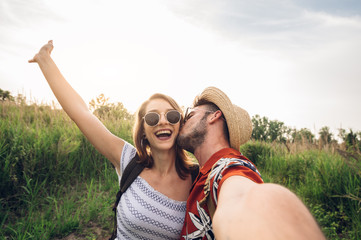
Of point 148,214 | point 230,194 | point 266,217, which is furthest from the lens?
point 148,214

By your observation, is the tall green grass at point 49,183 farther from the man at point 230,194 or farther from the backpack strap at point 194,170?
the man at point 230,194

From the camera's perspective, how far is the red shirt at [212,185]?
137 cm

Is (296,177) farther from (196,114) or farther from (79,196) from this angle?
(79,196)

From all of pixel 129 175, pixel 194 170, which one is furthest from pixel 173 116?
pixel 129 175

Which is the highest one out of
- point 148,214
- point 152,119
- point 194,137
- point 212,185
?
point 152,119

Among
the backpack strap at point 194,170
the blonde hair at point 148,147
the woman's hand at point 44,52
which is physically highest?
the woman's hand at point 44,52

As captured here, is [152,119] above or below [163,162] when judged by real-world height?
above

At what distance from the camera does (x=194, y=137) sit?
2.66 metres

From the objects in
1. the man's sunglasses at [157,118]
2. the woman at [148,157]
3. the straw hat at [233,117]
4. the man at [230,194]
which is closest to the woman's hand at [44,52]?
the woman at [148,157]

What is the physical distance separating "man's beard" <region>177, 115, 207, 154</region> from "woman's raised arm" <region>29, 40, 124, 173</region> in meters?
0.73

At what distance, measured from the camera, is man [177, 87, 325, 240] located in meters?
0.77

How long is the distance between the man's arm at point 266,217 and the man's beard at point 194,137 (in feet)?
5.41

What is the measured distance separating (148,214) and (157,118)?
1.02 m

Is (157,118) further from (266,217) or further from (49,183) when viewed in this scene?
(49,183)
